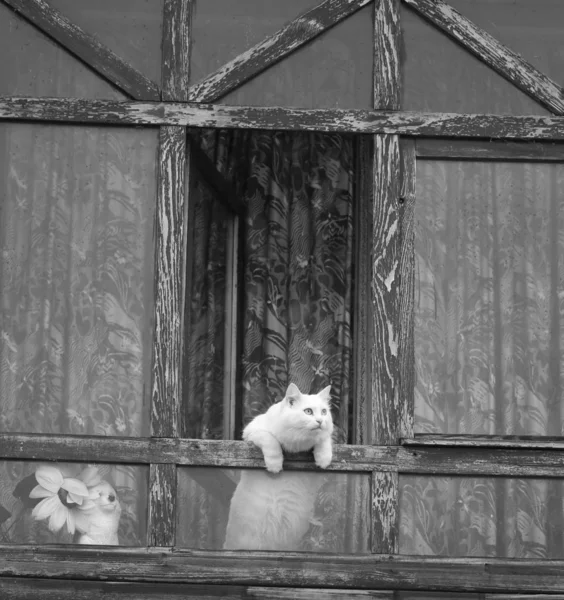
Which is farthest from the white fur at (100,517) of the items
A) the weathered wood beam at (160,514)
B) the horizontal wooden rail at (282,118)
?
the horizontal wooden rail at (282,118)

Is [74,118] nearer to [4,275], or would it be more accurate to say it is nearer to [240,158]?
[4,275]

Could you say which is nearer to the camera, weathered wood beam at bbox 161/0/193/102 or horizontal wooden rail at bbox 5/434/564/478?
horizontal wooden rail at bbox 5/434/564/478

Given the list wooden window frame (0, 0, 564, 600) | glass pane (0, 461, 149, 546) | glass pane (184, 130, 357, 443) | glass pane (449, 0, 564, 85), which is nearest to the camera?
wooden window frame (0, 0, 564, 600)

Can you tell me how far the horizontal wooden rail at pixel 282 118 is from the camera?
758 centimetres

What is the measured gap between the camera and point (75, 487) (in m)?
7.21

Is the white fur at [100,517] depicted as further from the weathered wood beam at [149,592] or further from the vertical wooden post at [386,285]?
the vertical wooden post at [386,285]

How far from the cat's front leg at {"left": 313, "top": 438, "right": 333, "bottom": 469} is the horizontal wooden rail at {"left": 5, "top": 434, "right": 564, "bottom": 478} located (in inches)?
2.8

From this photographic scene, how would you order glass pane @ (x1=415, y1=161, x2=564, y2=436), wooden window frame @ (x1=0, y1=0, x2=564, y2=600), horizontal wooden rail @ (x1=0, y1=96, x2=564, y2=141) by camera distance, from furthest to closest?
horizontal wooden rail @ (x1=0, y1=96, x2=564, y2=141) → glass pane @ (x1=415, y1=161, x2=564, y2=436) → wooden window frame @ (x1=0, y1=0, x2=564, y2=600)

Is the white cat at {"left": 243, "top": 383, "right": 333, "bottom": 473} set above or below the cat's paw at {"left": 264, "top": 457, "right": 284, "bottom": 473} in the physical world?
above


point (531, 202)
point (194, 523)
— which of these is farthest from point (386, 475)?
point (531, 202)

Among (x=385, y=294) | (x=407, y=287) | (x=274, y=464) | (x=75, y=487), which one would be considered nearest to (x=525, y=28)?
(x=407, y=287)

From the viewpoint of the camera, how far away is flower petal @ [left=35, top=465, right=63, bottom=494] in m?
7.21

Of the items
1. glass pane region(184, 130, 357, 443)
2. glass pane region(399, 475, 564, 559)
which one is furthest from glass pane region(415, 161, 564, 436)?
glass pane region(184, 130, 357, 443)

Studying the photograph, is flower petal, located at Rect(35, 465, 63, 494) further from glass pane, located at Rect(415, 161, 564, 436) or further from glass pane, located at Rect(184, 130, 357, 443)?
glass pane, located at Rect(415, 161, 564, 436)
